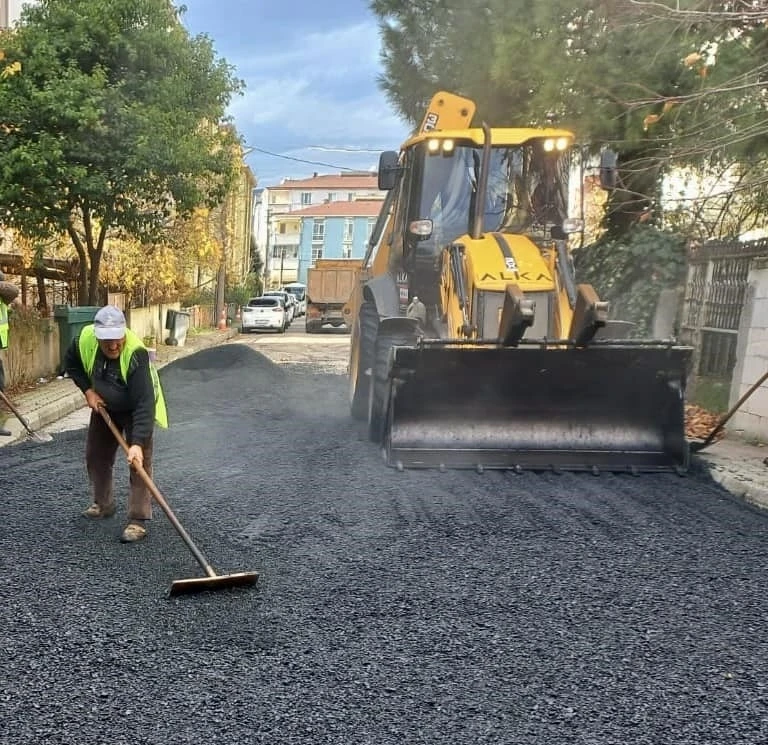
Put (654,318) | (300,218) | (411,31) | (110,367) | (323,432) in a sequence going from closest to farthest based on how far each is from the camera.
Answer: (110,367)
(323,432)
(654,318)
(411,31)
(300,218)

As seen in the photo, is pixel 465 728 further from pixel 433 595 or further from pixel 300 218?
pixel 300 218

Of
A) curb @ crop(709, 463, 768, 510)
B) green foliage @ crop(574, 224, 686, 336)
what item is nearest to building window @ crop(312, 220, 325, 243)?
green foliage @ crop(574, 224, 686, 336)

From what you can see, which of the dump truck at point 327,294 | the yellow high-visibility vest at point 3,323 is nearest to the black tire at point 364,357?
the yellow high-visibility vest at point 3,323

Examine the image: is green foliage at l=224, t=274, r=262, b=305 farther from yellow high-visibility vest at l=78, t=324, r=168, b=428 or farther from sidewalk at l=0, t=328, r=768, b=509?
yellow high-visibility vest at l=78, t=324, r=168, b=428

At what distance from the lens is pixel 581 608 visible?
3.59 m

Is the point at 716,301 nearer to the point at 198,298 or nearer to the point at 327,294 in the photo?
the point at 327,294

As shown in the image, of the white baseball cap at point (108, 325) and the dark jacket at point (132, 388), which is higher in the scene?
the white baseball cap at point (108, 325)

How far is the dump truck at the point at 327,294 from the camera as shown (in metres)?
26.2

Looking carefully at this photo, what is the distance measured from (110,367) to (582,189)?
4.54 metres

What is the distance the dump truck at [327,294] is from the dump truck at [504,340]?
19052 mm

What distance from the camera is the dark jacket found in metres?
4.26

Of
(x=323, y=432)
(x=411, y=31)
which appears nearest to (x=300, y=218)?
(x=411, y=31)

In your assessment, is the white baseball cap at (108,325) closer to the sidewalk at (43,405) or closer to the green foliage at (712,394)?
the sidewalk at (43,405)

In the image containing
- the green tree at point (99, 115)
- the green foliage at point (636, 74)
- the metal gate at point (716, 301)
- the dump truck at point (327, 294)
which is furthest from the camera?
the dump truck at point (327, 294)
